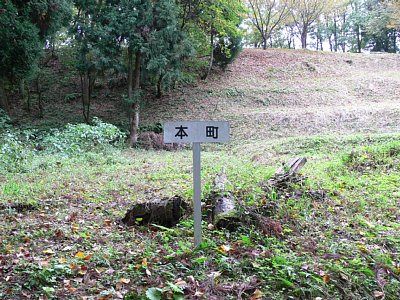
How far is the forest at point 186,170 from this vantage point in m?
2.85

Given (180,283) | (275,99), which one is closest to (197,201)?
(180,283)

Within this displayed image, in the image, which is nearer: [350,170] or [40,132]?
[350,170]

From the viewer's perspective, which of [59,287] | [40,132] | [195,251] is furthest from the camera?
[40,132]

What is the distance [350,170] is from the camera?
7.14m

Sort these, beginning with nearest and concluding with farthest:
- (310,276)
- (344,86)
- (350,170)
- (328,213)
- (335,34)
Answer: (310,276)
(328,213)
(350,170)
(344,86)
(335,34)

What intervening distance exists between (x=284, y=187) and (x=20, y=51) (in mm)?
9900

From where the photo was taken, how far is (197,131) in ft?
Answer: 10.5

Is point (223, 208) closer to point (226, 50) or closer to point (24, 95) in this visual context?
point (226, 50)

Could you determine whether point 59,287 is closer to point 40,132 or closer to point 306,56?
point 40,132

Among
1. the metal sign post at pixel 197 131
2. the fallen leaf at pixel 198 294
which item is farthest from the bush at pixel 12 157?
the fallen leaf at pixel 198 294

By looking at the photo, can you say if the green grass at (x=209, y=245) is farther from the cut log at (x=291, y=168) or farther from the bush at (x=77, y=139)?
the bush at (x=77, y=139)

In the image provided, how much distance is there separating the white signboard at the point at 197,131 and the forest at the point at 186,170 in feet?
3.39

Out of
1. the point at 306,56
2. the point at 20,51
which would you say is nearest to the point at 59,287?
the point at 20,51

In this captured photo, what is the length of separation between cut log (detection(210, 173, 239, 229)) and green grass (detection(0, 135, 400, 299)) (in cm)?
13
